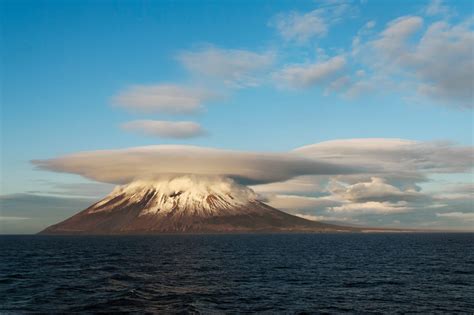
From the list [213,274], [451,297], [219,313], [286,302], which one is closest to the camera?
[219,313]

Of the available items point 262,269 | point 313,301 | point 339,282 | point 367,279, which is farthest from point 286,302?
point 262,269

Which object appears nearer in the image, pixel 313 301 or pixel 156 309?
pixel 156 309

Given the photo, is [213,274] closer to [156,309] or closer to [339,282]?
[339,282]

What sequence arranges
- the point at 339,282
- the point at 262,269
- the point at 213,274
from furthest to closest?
the point at 262,269, the point at 213,274, the point at 339,282

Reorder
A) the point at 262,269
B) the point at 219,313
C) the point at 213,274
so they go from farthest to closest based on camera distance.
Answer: the point at 262,269 < the point at 213,274 < the point at 219,313

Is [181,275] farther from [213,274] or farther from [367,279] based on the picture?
[367,279]

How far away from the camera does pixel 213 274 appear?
9700cm

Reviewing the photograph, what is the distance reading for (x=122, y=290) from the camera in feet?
244

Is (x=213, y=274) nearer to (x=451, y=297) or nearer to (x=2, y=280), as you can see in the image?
(x=2, y=280)

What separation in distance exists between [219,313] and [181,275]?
39.9m

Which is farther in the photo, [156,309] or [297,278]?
[297,278]

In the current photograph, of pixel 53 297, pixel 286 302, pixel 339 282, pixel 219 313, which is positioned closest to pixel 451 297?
pixel 339 282

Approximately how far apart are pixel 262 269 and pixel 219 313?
51372 mm

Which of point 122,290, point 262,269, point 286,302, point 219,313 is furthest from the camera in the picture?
point 262,269
